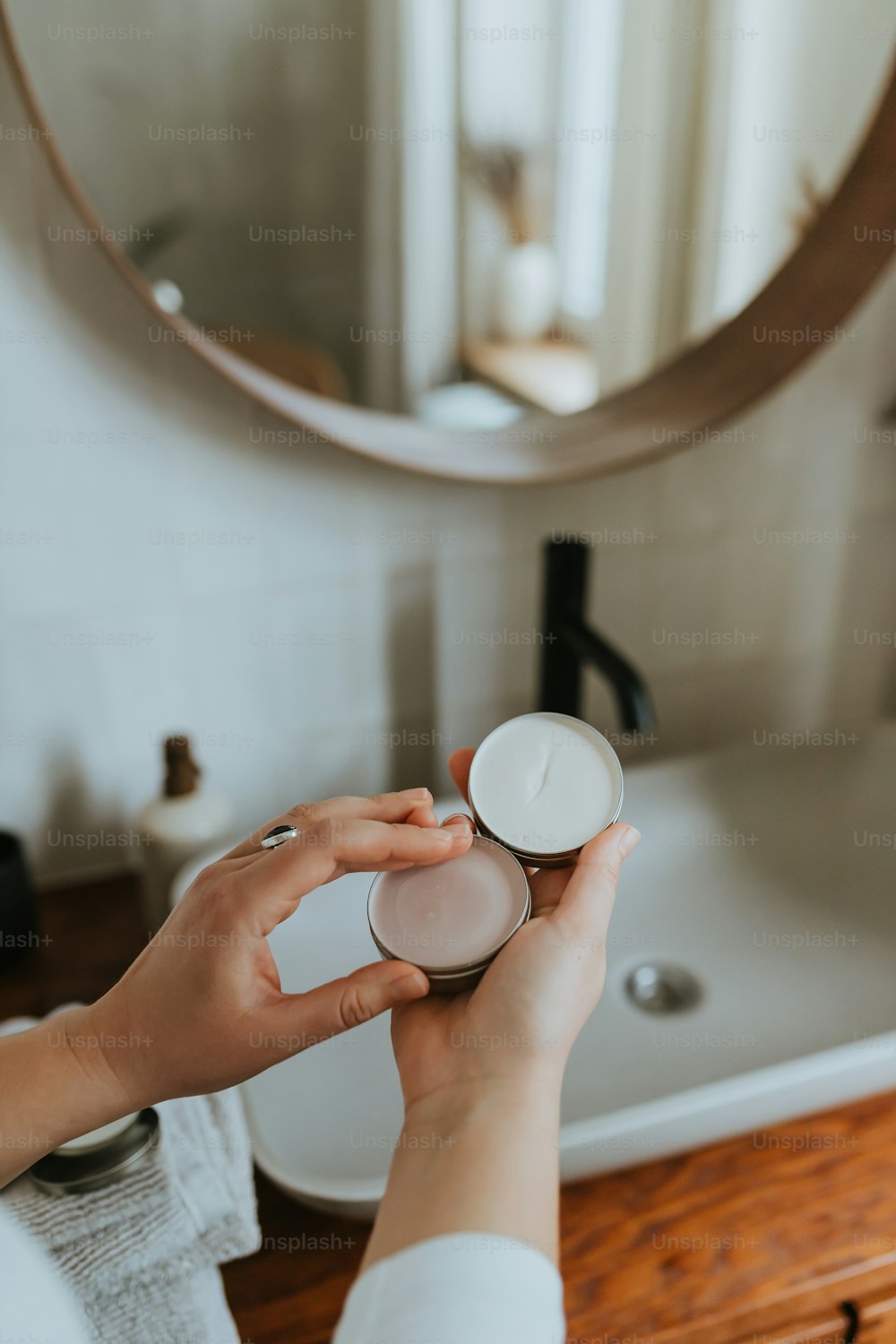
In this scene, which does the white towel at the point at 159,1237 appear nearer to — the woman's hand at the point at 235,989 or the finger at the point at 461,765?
the woman's hand at the point at 235,989

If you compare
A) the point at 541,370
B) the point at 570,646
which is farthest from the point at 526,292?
the point at 570,646

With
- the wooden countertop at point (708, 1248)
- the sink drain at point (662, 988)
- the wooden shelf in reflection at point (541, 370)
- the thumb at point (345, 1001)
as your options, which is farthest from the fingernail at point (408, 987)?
the wooden shelf in reflection at point (541, 370)

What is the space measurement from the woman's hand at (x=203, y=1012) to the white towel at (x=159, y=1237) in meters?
0.10

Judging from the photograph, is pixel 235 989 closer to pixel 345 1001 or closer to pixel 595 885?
pixel 345 1001

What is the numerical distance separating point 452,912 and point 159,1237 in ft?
0.81

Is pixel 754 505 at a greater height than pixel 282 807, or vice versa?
pixel 754 505

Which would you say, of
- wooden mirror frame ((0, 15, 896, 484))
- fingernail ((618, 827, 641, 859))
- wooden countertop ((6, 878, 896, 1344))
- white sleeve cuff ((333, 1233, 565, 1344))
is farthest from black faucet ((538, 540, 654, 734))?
white sleeve cuff ((333, 1233, 565, 1344))

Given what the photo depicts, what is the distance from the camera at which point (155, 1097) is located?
507 millimetres

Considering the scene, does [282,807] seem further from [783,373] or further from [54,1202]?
[783,373]

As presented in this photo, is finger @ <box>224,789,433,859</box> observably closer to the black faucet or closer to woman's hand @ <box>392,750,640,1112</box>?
woman's hand @ <box>392,750,640,1112</box>

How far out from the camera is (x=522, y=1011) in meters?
0.48

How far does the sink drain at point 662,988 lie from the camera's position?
32.9 inches

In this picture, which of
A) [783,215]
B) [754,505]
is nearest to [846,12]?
[783,215]

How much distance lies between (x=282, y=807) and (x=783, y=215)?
27.4 inches
